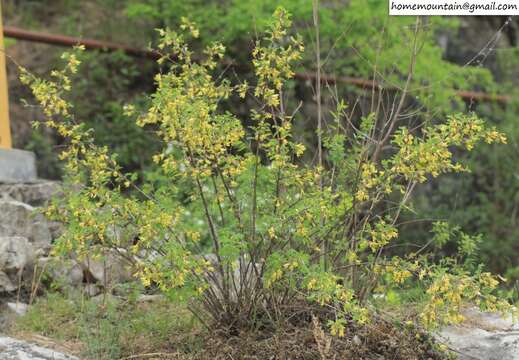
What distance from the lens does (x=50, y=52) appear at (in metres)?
11.1

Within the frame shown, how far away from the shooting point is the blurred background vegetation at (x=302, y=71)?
9.67 metres

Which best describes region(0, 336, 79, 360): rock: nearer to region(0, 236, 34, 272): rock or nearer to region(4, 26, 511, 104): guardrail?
region(0, 236, 34, 272): rock

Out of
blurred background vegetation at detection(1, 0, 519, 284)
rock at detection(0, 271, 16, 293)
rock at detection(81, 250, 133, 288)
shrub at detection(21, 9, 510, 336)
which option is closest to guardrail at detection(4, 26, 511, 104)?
blurred background vegetation at detection(1, 0, 519, 284)

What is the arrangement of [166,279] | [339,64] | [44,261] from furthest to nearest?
[339,64], [44,261], [166,279]

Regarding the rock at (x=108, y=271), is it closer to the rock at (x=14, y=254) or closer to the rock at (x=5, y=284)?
the rock at (x=14, y=254)

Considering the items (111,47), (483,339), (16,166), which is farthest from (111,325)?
(111,47)

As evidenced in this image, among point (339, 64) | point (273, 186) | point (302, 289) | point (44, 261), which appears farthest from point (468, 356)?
point (339, 64)

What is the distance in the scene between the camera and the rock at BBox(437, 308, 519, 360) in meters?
4.67

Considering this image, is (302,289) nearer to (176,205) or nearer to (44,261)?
(176,205)

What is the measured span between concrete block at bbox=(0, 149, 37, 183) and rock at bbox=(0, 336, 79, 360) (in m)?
2.58

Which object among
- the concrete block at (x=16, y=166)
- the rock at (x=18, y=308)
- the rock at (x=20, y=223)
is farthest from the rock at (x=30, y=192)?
the rock at (x=18, y=308)

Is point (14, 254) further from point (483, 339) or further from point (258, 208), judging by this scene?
point (483, 339)

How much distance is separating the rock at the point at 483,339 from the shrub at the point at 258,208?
10.9 inches

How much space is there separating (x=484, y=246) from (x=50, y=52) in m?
5.61
